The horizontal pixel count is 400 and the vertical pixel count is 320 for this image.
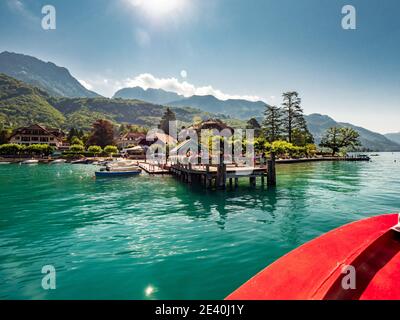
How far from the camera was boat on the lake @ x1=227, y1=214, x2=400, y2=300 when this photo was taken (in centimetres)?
343

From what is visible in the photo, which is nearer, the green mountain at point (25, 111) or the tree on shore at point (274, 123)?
the tree on shore at point (274, 123)

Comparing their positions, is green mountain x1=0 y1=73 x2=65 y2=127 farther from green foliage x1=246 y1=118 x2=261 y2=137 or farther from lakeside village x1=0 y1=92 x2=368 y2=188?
green foliage x1=246 y1=118 x2=261 y2=137

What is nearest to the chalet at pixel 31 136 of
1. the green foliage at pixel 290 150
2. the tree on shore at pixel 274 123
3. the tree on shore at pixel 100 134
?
the tree on shore at pixel 100 134

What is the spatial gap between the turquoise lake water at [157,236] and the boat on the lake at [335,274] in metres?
3.08

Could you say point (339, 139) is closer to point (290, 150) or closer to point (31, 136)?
point (290, 150)

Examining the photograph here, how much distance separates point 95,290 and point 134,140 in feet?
345

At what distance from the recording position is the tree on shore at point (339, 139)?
78.9 meters

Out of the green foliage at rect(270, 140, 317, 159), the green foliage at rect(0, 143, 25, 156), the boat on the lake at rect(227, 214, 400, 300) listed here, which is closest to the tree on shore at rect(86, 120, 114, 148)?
the green foliage at rect(0, 143, 25, 156)

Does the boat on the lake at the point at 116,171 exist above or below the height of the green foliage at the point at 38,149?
below

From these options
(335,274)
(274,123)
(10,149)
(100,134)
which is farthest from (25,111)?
(335,274)

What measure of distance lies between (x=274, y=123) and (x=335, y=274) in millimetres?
90723

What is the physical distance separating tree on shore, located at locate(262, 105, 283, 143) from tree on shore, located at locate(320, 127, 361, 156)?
15.8 m

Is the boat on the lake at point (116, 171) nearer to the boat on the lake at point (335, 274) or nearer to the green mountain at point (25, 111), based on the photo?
the boat on the lake at point (335, 274)

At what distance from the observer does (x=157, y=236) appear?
11.7 metres
